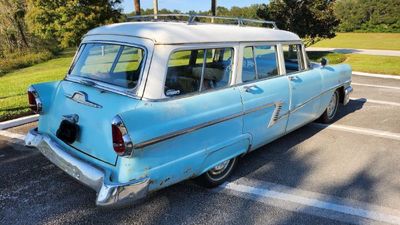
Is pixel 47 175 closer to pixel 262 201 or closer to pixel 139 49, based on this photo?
pixel 139 49

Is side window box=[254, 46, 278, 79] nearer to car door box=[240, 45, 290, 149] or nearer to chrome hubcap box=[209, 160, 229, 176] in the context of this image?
car door box=[240, 45, 290, 149]

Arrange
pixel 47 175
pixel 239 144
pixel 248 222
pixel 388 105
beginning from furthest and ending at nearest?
1. pixel 388 105
2. pixel 47 175
3. pixel 239 144
4. pixel 248 222

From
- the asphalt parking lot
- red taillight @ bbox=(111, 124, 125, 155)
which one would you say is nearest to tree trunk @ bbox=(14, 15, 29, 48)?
the asphalt parking lot

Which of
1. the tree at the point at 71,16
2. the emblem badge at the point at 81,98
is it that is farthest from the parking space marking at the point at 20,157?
the tree at the point at 71,16

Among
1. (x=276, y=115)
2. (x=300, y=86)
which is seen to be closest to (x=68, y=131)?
(x=276, y=115)

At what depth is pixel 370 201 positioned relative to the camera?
3580 millimetres

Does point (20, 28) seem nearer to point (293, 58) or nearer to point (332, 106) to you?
point (332, 106)

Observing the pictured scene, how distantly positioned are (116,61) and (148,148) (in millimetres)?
1247

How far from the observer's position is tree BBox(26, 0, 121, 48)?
19188 millimetres

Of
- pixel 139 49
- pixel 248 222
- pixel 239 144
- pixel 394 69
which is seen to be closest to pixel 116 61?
pixel 139 49

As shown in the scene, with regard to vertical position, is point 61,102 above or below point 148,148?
above

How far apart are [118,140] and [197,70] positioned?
1240 millimetres

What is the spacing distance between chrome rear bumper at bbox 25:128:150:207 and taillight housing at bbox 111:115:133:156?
0.85 feet

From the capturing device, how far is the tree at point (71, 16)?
19.2 m
